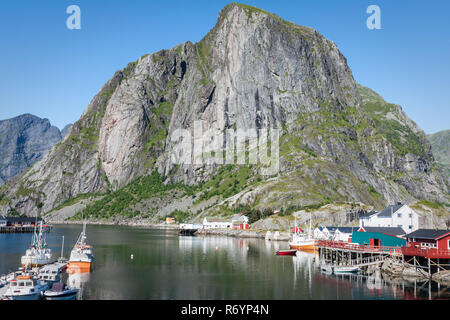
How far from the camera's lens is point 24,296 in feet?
190

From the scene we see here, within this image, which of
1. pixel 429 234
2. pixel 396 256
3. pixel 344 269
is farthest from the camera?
pixel 396 256

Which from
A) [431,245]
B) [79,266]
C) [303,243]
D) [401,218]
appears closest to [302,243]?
[303,243]

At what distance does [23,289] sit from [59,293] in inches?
182

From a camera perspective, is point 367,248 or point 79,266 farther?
point 367,248

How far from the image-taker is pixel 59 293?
198 ft

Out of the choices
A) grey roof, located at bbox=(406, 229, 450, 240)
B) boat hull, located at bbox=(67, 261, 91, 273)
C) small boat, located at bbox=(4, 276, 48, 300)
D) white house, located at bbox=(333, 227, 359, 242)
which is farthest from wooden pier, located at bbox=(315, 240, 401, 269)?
small boat, located at bbox=(4, 276, 48, 300)

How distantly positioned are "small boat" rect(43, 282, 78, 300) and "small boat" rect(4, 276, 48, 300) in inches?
50.4

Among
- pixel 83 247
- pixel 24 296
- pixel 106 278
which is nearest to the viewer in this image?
pixel 24 296

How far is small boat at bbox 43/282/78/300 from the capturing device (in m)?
60.2

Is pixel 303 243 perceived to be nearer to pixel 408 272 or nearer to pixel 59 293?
pixel 408 272
